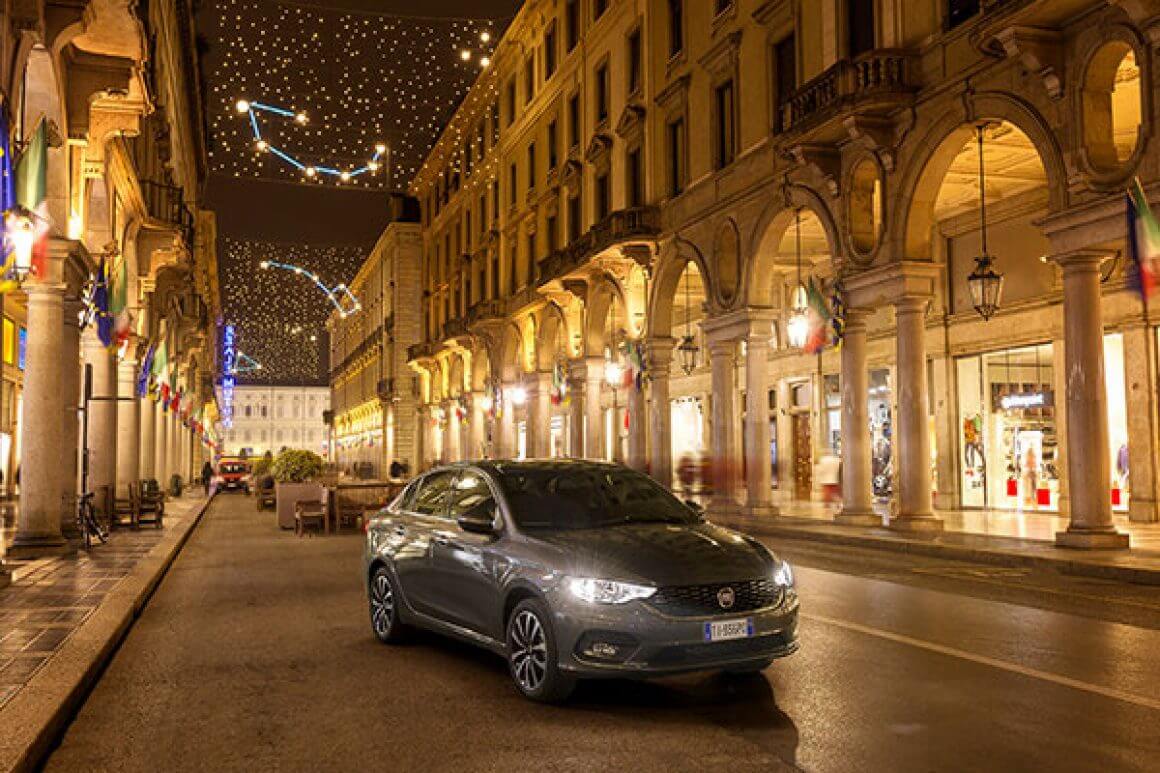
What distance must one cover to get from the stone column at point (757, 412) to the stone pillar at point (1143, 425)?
7.72m

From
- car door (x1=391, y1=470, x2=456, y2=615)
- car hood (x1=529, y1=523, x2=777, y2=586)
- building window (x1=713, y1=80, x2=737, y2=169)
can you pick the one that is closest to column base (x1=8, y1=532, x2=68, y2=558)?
car door (x1=391, y1=470, x2=456, y2=615)

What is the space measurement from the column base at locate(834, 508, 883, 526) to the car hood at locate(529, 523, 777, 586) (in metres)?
14.8

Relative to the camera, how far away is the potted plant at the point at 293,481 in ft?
82.9

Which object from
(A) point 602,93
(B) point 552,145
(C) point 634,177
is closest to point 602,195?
(C) point 634,177

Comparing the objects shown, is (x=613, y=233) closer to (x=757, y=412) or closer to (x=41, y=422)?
(x=757, y=412)

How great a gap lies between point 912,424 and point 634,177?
623 inches

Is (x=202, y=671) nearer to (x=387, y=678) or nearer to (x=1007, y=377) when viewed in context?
(x=387, y=678)

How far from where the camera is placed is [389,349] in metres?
73.1

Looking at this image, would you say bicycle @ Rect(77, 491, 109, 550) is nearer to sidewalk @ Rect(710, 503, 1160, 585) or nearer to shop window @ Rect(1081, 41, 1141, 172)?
sidewalk @ Rect(710, 503, 1160, 585)

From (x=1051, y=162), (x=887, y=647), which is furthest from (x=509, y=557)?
(x=1051, y=162)

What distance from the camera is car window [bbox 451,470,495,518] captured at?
27.0 ft

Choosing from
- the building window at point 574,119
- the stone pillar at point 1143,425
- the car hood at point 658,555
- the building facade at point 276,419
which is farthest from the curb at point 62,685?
the building facade at point 276,419

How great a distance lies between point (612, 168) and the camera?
114ft

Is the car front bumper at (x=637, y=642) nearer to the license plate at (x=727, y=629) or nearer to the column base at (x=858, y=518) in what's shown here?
the license plate at (x=727, y=629)
